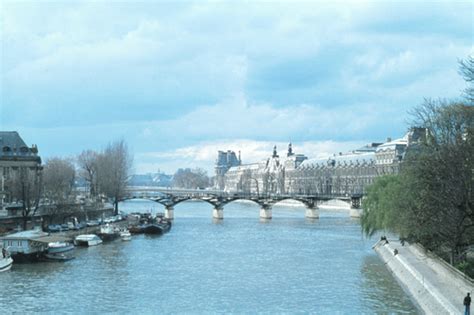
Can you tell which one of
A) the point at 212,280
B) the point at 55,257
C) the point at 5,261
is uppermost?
the point at 5,261

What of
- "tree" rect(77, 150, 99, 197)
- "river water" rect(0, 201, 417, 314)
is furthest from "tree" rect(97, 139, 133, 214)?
"river water" rect(0, 201, 417, 314)

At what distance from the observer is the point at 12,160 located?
288 ft

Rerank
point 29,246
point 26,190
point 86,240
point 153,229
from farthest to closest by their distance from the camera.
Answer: point 153,229, point 26,190, point 86,240, point 29,246

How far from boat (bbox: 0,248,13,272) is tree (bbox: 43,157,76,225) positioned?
1168 inches

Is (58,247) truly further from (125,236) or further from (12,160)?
(12,160)

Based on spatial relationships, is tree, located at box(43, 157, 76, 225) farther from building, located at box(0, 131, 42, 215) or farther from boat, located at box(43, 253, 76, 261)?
boat, located at box(43, 253, 76, 261)

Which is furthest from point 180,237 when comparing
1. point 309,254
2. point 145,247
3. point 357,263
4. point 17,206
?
point 357,263

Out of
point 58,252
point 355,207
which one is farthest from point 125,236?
point 355,207

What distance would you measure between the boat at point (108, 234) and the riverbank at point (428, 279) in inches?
1090

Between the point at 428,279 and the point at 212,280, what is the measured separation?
12.4 metres

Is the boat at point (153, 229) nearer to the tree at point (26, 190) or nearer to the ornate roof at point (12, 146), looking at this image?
the tree at point (26, 190)

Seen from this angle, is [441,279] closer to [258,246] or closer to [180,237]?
[258,246]

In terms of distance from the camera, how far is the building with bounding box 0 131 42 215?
272ft

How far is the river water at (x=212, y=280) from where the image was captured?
3431 cm
